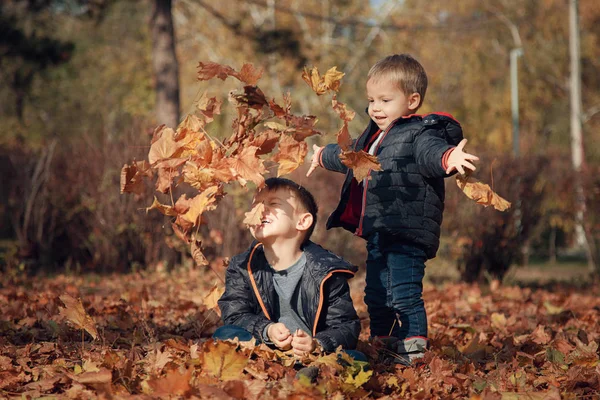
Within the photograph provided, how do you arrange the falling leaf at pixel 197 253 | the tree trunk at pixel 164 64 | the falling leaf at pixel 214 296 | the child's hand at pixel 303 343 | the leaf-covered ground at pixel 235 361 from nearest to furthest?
the leaf-covered ground at pixel 235 361, the child's hand at pixel 303 343, the falling leaf at pixel 197 253, the falling leaf at pixel 214 296, the tree trunk at pixel 164 64

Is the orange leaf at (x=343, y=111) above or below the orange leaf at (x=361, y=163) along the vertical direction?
above

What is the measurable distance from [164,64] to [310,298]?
795 centimetres

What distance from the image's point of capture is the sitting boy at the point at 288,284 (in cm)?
303

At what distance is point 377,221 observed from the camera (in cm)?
340

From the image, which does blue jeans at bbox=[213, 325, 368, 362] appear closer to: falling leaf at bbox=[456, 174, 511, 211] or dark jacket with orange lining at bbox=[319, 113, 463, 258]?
dark jacket with orange lining at bbox=[319, 113, 463, 258]

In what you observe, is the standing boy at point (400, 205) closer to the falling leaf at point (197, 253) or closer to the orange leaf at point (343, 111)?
the orange leaf at point (343, 111)

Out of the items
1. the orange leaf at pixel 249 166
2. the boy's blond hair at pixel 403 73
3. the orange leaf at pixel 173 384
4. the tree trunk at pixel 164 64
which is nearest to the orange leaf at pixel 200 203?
the orange leaf at pixel 249 166

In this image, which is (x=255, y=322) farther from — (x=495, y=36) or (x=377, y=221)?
(x=495, y=36)

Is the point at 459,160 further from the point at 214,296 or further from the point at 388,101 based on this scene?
the point at 214,296

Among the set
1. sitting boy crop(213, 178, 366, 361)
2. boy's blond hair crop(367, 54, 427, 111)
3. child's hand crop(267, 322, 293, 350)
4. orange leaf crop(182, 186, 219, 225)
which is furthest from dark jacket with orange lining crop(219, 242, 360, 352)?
boy's blond hair crop(367, 54, 427, 111)

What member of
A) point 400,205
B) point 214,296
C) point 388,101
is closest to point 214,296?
point 214,296

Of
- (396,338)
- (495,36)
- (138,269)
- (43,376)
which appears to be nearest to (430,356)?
(396,338)

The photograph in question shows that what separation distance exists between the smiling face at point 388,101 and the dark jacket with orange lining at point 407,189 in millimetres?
44

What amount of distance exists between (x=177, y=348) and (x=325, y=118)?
18.4 meters
